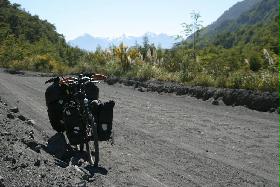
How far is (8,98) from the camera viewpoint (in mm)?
15727

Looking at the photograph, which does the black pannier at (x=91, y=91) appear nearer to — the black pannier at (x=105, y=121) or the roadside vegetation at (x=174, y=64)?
the black pannier at (x=105, y=121)

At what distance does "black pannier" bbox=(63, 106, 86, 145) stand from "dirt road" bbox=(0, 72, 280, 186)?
52 centimetres

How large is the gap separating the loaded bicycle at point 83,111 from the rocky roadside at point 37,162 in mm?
340

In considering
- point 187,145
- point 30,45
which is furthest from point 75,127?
point 30,45

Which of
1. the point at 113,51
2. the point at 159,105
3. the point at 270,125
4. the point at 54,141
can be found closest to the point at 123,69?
the point at 113,51

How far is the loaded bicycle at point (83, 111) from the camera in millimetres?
7331

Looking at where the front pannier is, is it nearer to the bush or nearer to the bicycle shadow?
the bicycle shadow

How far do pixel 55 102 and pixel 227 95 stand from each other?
8.30m

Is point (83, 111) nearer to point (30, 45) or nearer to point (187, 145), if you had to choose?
point (187, 145)

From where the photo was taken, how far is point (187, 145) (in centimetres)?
909

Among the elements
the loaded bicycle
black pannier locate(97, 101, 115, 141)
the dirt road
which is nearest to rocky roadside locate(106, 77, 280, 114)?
the dirt road

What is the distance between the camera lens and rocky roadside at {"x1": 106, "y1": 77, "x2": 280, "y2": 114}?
13.9m

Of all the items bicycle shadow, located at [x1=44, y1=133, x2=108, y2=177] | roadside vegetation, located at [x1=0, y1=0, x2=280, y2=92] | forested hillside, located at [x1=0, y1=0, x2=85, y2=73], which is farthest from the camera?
forested hillside, located at [x1=0, y1=0, x2=85, y2=73]

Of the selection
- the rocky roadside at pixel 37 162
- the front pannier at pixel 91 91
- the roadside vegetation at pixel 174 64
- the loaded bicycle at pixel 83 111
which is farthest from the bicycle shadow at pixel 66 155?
the roadside vegetation at pixel 174 64
